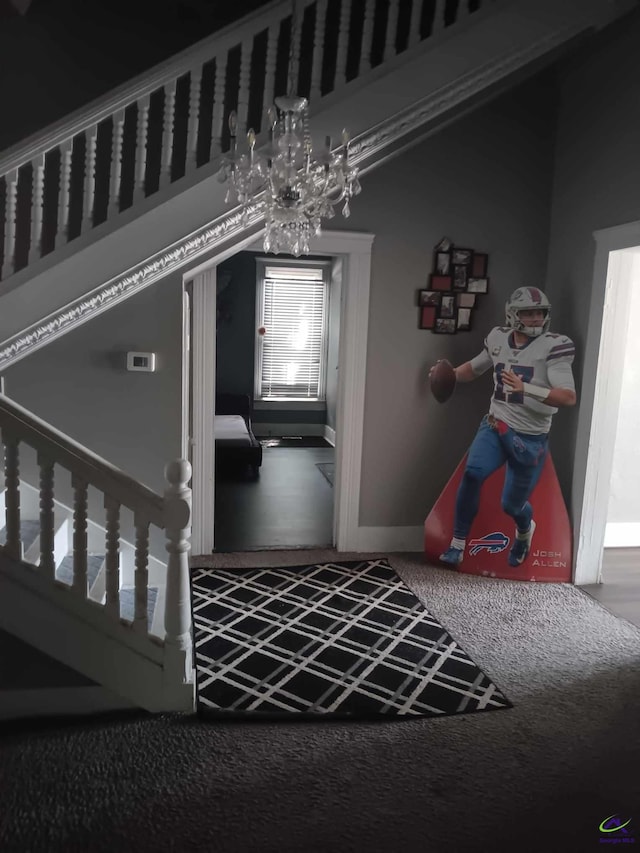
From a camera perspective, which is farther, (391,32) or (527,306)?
(527,306)

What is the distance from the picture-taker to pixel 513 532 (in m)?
4.26

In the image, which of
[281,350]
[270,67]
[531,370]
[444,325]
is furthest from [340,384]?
[281,350]

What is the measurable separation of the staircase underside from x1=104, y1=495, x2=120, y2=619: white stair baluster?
0.88 m

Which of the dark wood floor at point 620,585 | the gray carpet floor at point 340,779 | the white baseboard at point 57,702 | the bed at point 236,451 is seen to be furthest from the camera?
the bed at point 236,451

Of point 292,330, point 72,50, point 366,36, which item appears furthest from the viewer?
point 292,330

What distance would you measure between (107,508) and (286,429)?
7.06m

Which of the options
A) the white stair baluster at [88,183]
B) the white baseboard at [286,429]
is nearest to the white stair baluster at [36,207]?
the white stair baluster at [88,183]

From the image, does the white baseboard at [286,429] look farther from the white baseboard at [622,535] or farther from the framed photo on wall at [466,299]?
the framed photo on wall at [466,299]

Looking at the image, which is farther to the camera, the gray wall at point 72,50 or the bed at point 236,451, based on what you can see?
the bed at point 236,451

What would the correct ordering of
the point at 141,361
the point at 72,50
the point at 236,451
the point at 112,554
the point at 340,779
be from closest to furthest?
the point at 340,779, the point at 112,554, the point at 141,361, the point at 72,50, the point at 236,451

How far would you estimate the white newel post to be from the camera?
2.53 meters

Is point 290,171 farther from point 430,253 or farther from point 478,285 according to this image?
point 478,285

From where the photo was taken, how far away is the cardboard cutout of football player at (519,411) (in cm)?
→ 404

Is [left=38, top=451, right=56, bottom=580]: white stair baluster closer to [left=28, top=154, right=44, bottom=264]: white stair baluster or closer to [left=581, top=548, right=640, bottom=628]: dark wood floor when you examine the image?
[left=28, top=154, right=44, bottom=264]: white stair baluster
